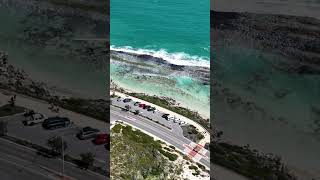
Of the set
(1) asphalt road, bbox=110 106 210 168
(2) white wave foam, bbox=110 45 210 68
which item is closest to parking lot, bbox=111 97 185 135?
(1) asphalt road, bbox=110 106 210 168

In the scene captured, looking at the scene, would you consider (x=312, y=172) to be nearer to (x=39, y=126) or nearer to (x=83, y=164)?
(x=83, y=164)

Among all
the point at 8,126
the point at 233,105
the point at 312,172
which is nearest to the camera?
the point at 312,172

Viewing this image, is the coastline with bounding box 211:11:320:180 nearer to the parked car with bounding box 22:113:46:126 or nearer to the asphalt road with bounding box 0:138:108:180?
the asphalt road with bounding box 0:138:108:180

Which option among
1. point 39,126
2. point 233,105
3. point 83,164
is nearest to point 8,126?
point 39,126

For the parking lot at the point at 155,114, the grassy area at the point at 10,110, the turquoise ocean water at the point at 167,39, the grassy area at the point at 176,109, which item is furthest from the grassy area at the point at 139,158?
the grassy area at the point at 10,110

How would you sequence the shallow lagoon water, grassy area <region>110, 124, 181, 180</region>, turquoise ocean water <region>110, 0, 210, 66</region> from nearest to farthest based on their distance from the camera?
the shallow lagoon water < turquoise ocean water <region>110, 0, 210, 66</region> < grassy area <region>110, 124, 181, 180</region>

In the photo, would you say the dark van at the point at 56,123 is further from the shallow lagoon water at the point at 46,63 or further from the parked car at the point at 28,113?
the shallow lagoon water at the point at 46,63
